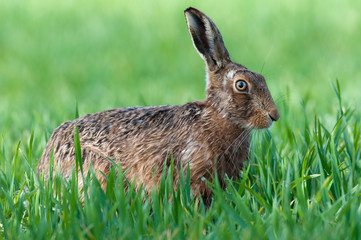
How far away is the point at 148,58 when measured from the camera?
388 inches

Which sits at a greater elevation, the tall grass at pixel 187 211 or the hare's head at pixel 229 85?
the hare's head at pixel 229 85

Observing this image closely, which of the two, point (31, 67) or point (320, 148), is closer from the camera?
point (320, 148)

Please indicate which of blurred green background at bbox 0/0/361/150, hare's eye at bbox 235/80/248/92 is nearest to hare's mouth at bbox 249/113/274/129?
hare's eye at bbox 235/80/248/92

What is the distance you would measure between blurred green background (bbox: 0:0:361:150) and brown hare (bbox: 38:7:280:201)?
6.50 ft

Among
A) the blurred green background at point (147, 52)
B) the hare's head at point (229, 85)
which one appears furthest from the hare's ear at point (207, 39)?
the blurred green background at point (147, 52)

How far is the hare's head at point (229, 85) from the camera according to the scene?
3.71 m

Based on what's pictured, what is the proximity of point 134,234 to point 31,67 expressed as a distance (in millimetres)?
7195

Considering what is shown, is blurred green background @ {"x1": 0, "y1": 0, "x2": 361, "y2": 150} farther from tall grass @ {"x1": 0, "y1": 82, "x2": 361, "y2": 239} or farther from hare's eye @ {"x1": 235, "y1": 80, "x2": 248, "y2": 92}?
hare's eye @ {"x1": 235, "y1": 80, "x2": 248, "y2": 92}

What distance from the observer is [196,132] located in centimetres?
379

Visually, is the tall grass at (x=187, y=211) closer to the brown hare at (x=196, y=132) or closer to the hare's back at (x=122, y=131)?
the brown hare at (x=196, y=132)

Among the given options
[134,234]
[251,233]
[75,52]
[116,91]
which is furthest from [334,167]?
[75,52]

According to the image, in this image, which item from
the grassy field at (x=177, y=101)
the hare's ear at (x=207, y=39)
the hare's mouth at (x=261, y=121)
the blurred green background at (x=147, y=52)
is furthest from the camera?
the blurred green background at (x=147, y=52)

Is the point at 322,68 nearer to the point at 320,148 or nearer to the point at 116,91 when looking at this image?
the point at 116,91

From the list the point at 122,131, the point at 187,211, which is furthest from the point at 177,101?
the point at 187,211
